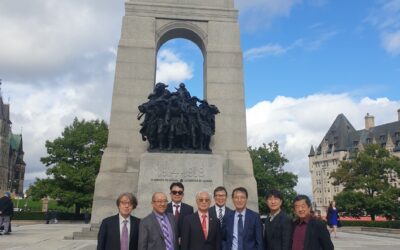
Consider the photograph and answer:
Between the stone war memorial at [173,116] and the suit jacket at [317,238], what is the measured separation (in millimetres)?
8352

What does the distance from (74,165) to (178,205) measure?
3742cm

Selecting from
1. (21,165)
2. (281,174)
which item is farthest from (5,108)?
(281,174)

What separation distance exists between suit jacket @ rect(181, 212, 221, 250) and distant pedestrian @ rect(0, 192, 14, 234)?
11.2 metres

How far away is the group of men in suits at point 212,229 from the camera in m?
4.68

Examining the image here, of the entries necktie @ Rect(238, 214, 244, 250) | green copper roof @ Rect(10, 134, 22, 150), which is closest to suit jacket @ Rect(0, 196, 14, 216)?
necktie @ Rect(238, 214, 244, 250)

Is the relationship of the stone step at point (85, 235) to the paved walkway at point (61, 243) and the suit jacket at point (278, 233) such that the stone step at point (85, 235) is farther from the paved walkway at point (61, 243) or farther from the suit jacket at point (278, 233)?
the suit jacket at point (278, 233)

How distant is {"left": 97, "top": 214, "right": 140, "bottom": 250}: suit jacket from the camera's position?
4.66 meters

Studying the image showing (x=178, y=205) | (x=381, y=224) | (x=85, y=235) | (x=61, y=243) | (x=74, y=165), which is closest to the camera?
(x=178, y=205)

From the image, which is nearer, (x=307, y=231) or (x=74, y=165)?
(x=307, y=231)

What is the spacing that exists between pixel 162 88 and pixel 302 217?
405 inches

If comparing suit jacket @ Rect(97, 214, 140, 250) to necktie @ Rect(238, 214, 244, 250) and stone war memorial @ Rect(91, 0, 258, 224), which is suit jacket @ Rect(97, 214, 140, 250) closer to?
necktie @ Rect(238, 214, 244, 250)

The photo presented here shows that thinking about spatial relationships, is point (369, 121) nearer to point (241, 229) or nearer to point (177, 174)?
point (177, 174)

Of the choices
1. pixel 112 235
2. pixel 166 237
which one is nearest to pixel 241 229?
pixel 166 237

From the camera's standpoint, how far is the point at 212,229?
16.6ft
